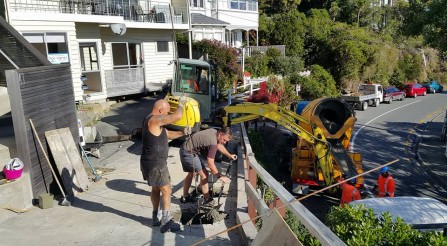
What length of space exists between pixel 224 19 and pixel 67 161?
1095 inches

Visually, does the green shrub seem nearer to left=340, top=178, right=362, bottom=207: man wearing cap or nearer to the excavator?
left=340, top=178, right=362, bottom=207: man wearing cap

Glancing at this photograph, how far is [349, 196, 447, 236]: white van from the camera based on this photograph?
287 inches

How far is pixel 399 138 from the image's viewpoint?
21.2m

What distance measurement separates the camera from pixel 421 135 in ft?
72.8

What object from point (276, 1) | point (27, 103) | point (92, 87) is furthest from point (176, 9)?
point (276, 1)

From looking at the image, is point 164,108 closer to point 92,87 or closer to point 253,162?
point 253,162

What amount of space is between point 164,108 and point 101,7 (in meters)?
14.5

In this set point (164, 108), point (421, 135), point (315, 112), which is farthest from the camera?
point (421, 135)

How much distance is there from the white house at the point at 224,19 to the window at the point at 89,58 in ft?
34.6

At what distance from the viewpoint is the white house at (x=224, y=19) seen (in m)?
29.7

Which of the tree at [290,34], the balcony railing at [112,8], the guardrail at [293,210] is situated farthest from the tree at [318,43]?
the guardrail at [293,210]

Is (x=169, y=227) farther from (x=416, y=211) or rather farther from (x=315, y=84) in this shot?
(x=315, y=84)

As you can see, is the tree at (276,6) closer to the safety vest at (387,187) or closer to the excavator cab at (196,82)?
the excavator cab at (196,82)

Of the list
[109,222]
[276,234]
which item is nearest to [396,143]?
[109,222]
